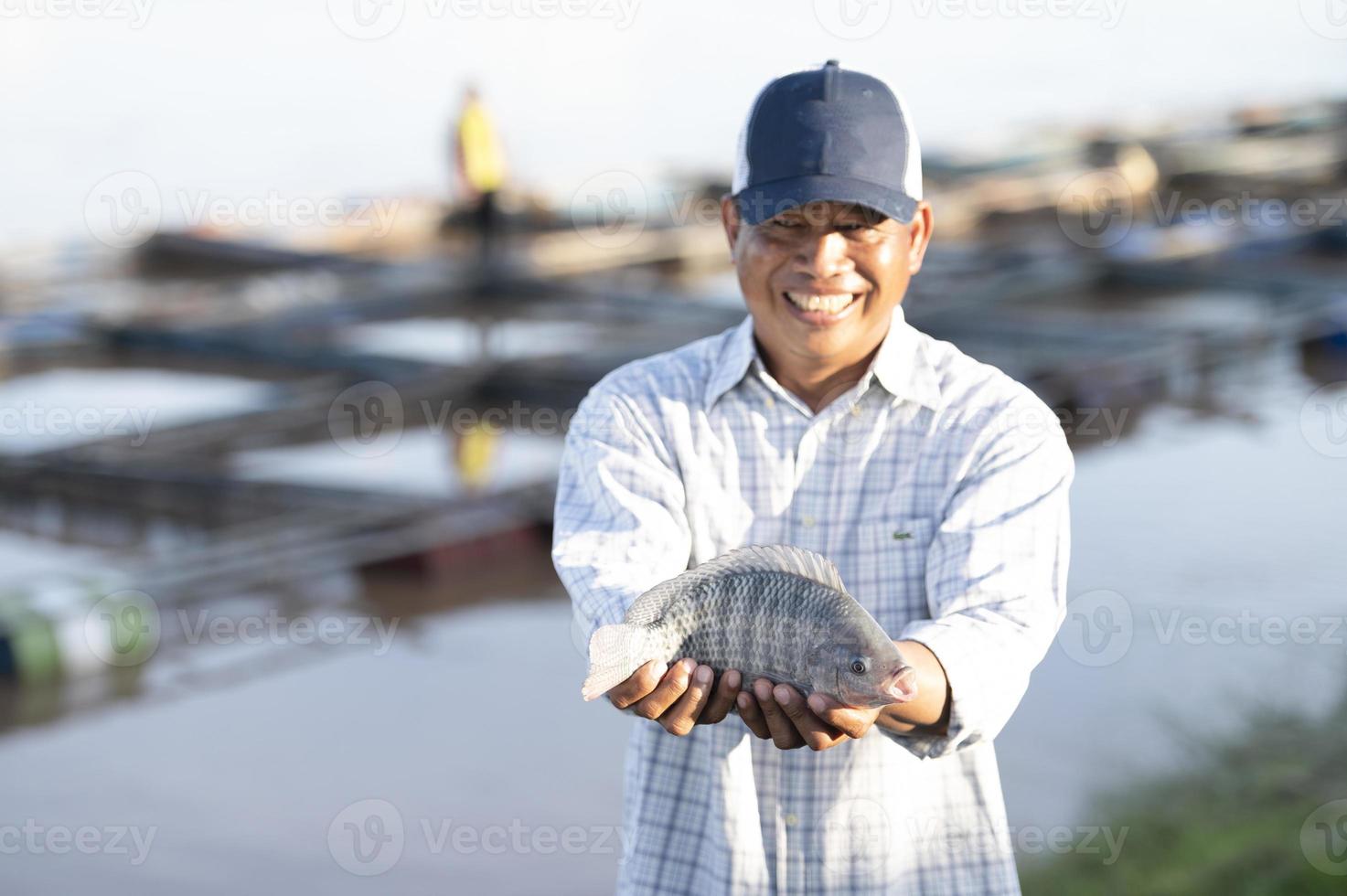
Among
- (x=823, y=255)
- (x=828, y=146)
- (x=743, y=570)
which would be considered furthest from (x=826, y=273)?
(x=743, y=570)

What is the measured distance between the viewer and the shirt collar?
2.64 m

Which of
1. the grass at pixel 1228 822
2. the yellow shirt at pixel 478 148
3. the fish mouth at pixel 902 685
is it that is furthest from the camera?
the yellow shirt at pixel 478 148

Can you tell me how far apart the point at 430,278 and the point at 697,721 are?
13253 mm

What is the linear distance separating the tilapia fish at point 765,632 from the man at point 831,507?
0.18 feet

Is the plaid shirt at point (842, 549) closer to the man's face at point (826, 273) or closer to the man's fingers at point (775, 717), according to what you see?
the man's face at point (826, 273)

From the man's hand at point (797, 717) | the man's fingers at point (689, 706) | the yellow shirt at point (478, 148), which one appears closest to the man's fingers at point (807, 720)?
the man's hand at point (797, 717)

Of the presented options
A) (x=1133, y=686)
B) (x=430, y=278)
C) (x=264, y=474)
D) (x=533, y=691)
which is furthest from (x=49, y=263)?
(x=1133, y=686)

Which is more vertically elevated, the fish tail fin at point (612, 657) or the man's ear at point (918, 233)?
the man's ear at point (918, 233)

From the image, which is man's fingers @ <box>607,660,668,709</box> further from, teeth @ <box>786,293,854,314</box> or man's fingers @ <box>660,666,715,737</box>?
teeth @ <box>786,293,854,314</box>

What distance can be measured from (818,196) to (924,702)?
0.76 metres

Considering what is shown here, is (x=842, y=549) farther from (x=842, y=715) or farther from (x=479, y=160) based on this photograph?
(x=479, y=160)

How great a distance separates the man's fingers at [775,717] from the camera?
2404 millimetres

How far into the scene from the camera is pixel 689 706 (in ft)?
7.95

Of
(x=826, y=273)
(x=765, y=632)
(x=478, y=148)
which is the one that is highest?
(x=478, y=148)
